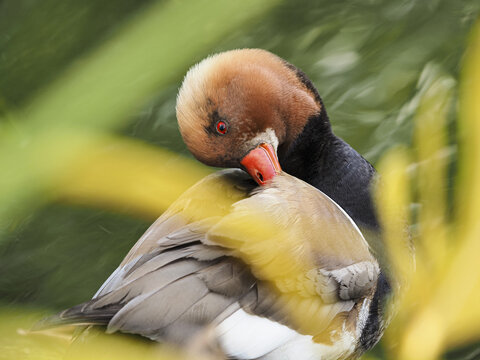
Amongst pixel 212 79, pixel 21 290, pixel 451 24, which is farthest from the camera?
pixel 451 24

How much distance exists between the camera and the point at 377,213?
1.76 m

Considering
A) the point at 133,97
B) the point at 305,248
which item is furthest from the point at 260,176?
the point at 133,97

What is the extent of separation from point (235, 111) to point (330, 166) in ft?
1.11

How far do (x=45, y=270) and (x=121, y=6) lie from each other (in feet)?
3.45

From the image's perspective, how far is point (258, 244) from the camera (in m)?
0.91

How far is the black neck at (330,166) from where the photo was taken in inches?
71.6

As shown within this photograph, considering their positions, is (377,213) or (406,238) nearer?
(406,238)

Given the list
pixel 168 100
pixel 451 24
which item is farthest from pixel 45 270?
pixel 451 24

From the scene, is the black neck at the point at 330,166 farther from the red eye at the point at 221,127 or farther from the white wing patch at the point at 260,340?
the white wing patch at the point at 260,340

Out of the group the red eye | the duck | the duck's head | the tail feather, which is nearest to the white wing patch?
the duck

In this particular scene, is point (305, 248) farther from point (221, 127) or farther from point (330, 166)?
point (330, 166)

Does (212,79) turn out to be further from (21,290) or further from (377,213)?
(21,290)

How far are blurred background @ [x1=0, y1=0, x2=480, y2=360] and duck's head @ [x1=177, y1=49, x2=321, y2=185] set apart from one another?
0.34ft

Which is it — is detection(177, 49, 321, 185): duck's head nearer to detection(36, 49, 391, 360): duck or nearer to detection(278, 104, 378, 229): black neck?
detection(36, 49, 391, 360): duck
